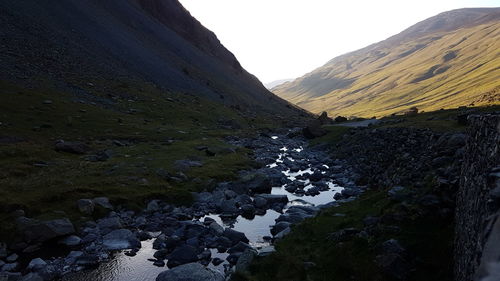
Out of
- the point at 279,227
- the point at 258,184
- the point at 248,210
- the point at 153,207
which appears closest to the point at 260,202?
the point at 248,210

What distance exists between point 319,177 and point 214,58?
13410 cm

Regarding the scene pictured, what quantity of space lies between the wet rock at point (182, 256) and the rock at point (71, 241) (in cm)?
578

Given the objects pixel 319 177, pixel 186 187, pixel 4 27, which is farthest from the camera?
pixel 4 27

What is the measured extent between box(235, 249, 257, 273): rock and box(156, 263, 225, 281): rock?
2.97 ft

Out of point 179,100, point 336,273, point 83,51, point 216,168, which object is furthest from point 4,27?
point 336,273

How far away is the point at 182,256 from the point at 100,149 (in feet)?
95.7

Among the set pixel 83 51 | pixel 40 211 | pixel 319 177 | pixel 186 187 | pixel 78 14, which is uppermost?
pixel 78 14

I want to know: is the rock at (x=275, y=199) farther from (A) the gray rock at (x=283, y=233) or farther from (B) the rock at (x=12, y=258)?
(B) the rock at (x=12, y=258)

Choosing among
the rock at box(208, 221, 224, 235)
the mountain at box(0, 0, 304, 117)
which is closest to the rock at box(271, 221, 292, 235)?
the rock at box(208, 221, 224, 235)

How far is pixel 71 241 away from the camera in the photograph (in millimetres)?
20328

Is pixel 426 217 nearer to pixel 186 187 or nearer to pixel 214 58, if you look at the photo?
pixel 186 187

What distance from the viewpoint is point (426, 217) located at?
16078 millimetres

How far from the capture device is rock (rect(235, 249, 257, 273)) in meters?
16.6

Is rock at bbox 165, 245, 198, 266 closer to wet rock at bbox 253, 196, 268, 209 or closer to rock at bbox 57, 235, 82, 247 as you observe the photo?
rock at bbox 57, 235, 82, 247
